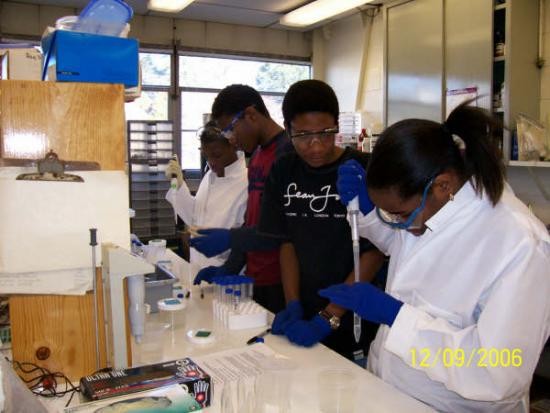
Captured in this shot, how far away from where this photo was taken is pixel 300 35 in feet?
19.4

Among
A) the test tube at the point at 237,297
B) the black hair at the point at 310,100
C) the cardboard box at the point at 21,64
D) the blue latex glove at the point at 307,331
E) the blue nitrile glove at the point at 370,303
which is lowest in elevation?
the blue latex glove at the point at 307,331

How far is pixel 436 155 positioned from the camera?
1102 mm

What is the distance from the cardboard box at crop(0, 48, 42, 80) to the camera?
1713 millimetres

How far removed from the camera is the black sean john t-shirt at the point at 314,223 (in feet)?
5.25

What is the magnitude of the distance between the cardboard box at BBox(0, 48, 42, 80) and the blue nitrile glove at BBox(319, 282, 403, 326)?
4.16 ft

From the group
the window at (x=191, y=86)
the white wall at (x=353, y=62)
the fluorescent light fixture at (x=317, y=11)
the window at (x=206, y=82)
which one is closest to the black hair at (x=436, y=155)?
the fluorescent light fixture at (x=317, y=11)

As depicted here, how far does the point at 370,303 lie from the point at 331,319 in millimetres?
331

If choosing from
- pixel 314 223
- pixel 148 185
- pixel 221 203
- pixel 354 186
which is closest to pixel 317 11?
pixel 148 185

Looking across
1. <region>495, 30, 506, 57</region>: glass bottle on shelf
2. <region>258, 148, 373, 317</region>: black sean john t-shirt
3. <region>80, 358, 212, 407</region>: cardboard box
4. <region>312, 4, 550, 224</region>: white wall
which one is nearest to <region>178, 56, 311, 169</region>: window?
<region>312, 4, 550, 224</region>: white wall

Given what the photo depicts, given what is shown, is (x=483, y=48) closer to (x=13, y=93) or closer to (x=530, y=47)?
(x=530, y=47)

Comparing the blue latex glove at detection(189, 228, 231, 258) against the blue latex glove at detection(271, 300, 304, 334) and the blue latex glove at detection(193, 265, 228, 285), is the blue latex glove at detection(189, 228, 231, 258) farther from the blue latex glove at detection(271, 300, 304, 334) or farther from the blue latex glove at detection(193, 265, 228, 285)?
the blue latex glove at detection(271, 300, 304, 334)

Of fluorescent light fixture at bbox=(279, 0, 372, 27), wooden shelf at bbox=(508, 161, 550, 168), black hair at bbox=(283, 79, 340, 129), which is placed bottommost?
wooden shelf at bbox=(508, 161, 550, 168)

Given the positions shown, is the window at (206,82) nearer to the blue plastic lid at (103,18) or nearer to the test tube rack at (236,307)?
the test tube rack at (236,307)
